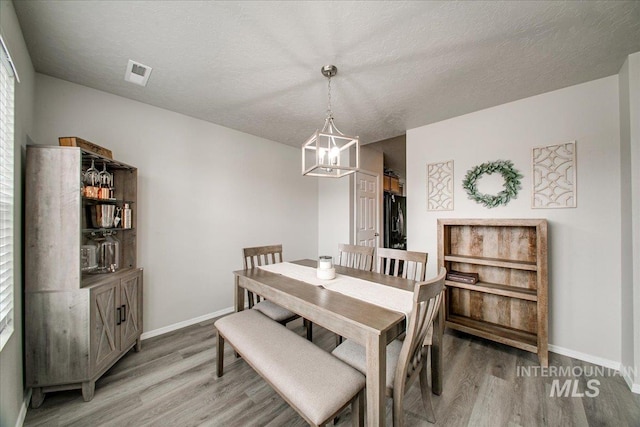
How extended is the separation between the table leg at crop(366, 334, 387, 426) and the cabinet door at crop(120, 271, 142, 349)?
2.19 meters

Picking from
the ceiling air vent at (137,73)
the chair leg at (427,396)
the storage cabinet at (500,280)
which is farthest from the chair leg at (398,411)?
the ceiling air vent at (137,73)

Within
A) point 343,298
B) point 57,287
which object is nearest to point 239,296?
point 343,298

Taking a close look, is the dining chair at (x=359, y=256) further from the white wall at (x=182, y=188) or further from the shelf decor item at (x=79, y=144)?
the shelf decor item at (x=79, y=144)

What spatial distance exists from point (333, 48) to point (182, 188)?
231cm

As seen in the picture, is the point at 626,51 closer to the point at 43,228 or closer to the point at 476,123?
the point at 476,123

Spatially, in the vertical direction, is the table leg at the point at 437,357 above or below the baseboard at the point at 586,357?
above

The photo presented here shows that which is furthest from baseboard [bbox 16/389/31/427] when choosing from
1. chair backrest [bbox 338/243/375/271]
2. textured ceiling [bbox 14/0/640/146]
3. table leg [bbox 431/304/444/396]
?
table leg [bbox 431/304/444/396]

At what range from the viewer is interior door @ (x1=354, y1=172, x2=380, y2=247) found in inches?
159

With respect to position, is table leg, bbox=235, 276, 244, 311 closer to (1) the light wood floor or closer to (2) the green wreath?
(1) the light wood floor

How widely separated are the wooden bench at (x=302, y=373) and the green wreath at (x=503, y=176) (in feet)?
7.95

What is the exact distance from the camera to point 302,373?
4.15 ft

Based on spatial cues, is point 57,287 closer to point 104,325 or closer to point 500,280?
point 104,325

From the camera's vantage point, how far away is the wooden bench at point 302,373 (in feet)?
3.64

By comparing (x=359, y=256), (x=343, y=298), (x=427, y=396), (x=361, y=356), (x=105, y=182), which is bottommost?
(x=427, y=396)
